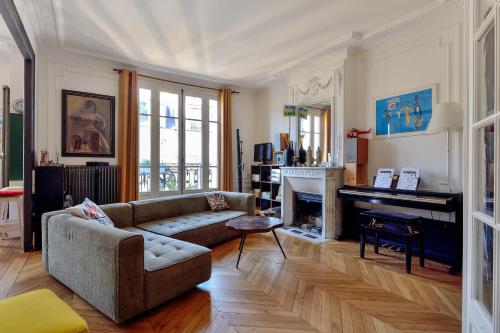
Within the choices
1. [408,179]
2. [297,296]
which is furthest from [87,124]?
[408,179]

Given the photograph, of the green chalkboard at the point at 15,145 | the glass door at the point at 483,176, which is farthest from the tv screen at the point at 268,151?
the glass door at the point at 483,176

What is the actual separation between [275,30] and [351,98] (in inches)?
58.4

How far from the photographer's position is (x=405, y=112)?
3482 mm

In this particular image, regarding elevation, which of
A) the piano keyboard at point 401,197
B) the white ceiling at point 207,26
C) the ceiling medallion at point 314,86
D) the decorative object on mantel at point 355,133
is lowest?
the piano keyboard at point 401,197

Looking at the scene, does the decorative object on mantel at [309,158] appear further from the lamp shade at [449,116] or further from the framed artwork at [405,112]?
the lamp shade at [449,116]

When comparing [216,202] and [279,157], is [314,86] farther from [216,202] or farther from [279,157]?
[216,202]

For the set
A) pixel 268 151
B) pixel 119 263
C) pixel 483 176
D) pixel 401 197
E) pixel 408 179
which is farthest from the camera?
pixel 268 151

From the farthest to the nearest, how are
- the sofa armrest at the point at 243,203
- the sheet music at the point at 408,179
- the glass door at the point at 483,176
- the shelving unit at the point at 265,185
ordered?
1. the shelving unit at the point at 265,185
2. the sofa armrest at the point at 243,203
3. the sheet music at the point at 408,179
4. the glass door at the point at 483,176

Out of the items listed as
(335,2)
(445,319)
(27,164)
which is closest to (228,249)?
(445,319)

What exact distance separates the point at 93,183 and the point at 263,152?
10.6ft

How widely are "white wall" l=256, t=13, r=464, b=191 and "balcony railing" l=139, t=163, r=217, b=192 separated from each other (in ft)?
10.4

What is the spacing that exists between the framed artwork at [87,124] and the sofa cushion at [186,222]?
2.09 meters

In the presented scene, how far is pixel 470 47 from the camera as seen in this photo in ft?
Answer: 3.64

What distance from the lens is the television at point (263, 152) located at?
18.6ft
